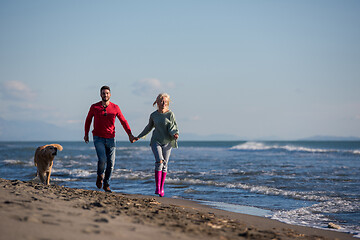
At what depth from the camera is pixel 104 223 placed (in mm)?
3691

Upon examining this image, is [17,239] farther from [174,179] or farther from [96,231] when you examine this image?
[174,179]

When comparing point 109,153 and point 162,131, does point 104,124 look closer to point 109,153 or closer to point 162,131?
point 109,153

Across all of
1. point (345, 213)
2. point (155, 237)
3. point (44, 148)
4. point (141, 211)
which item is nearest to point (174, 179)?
point (44, 148)

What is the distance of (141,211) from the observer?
478 centimetres

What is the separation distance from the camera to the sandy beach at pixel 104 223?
10.8 feet

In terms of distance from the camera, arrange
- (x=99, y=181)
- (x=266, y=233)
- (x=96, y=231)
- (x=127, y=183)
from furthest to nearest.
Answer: (x=127, y=183) → (x=99, y=181) → (x=266, y=233) → (x=96, y=231)

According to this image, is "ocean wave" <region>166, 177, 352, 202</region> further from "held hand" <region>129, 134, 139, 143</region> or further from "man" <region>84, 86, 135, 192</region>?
"man" <region>84, 86, 135, 192</region>

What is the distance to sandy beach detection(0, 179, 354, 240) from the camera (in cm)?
330

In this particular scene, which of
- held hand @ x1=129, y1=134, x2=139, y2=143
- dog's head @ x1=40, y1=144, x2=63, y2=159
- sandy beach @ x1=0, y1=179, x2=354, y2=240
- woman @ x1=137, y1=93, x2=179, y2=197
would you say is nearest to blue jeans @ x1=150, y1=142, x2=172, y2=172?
woman @ x1=137, y1=93, x2=179, y2=197

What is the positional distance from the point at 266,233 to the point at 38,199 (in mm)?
3045

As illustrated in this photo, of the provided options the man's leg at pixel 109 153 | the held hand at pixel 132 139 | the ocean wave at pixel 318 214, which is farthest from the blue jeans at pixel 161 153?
the ocean wave at pixel 318 214

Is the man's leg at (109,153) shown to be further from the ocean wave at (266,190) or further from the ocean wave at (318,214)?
the ocean wave at (266,190)

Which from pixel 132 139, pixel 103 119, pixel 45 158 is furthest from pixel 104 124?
pixel 45 158

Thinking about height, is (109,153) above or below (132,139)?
below
